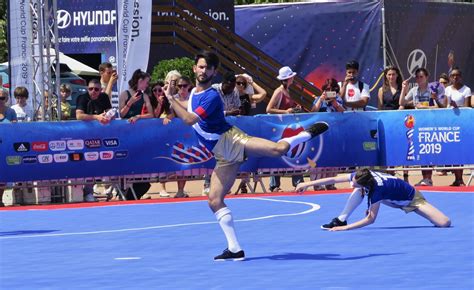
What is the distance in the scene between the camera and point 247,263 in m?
11.9

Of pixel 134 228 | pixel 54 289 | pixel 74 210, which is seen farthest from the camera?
pixel 74 210

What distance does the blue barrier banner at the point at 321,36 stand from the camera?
29922mm

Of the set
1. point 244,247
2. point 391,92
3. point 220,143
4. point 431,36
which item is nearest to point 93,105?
point 391,92

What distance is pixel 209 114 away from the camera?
480 inches

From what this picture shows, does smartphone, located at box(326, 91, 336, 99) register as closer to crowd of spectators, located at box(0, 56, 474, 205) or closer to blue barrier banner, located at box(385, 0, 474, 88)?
crowd of spectators, located at box(0, 56, 474, 205)

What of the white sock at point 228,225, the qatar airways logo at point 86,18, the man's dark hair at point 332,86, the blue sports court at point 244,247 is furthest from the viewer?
the qatar airways logo at point 86,18

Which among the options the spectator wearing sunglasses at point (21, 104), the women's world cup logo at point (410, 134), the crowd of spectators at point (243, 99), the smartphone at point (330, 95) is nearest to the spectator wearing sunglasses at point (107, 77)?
the crowd of spectators at point (243, 99)

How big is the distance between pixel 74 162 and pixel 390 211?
571 cm

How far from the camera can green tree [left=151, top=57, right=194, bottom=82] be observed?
29109 millimetres

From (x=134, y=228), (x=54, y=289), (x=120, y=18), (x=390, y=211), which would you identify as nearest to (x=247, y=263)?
(x=54, y=289)

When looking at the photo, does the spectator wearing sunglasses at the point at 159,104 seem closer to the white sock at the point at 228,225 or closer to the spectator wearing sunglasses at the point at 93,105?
the spectator wearing sunglasses at the point at 93,105

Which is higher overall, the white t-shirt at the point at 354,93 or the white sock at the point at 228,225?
the white t-shirt at the point at 354,93

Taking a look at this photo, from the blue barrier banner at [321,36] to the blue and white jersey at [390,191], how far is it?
50.4ft

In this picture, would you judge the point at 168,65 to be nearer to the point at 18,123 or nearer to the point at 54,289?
the point at 18,123
